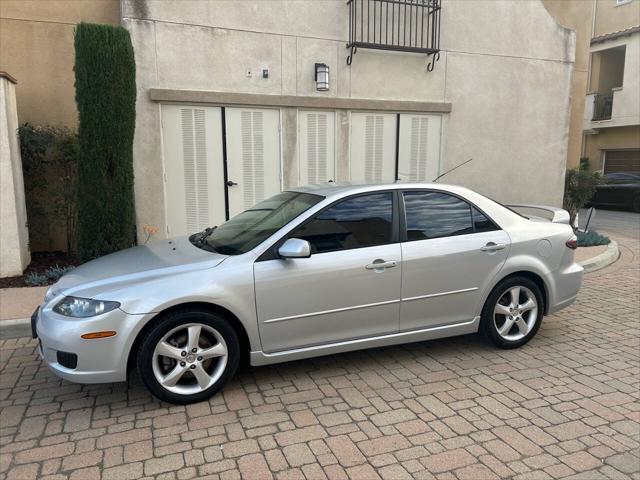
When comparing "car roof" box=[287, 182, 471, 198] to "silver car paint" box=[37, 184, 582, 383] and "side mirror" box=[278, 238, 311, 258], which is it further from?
"side mirror" box=[278, 238, 311, 258]

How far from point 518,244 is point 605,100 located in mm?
21726

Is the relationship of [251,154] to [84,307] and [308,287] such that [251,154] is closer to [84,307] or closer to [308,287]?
[308,287]

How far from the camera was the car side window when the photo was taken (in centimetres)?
423

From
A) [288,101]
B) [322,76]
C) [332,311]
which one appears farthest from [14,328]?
[322,76]

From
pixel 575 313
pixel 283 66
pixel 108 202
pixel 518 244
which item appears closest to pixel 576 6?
pixel 283 66

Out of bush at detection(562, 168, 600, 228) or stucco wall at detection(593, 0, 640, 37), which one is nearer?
bush at detection(562, 168, 600, 228)

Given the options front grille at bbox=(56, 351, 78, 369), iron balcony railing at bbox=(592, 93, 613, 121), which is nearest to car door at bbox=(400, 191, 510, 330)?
front grille at bbox=(56, 351, 78, 369)

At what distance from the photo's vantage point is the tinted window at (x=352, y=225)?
12.8ft

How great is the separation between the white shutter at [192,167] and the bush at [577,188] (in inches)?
317

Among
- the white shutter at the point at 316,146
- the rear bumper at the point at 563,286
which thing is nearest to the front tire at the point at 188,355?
the rear bumper at the point at 563,286

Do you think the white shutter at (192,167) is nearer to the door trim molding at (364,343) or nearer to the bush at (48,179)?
the bush at (48,179)

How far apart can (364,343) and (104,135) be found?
4.72m

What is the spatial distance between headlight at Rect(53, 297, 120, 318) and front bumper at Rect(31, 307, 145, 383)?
3cm

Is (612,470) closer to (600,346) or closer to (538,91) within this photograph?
(600,346)
